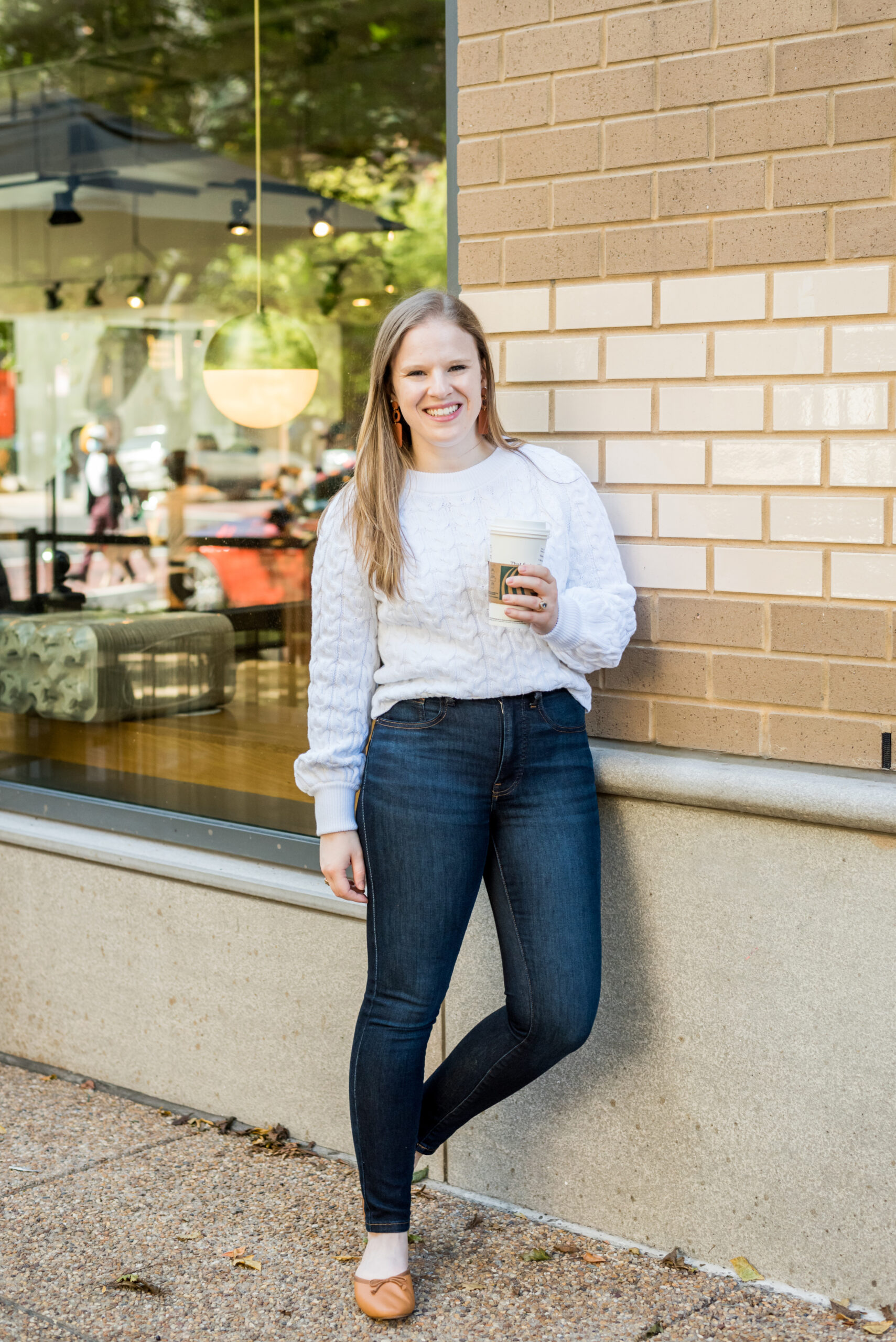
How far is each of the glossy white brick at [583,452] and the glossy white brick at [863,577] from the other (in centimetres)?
56

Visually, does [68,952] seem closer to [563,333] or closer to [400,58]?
[563,333]

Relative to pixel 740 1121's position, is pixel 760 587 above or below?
above

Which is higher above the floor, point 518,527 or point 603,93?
point 603,93

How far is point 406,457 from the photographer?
2.75m

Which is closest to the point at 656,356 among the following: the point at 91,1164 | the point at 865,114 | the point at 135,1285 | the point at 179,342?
the point at 865,114

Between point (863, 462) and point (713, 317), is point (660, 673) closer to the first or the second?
point (863, 462)

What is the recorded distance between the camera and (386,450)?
269 centimetres

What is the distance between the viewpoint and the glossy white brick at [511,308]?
303 cm

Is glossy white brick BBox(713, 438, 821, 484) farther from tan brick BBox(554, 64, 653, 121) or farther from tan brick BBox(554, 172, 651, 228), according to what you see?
tan brick BBox(554, 64, 653, 121)

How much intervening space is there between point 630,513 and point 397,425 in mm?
549

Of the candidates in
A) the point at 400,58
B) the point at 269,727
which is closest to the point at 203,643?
the point at 269,727

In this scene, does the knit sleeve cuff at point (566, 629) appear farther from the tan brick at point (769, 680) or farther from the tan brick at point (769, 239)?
the tan brick at point (769, 239)

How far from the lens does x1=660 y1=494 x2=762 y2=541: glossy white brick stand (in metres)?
2.79

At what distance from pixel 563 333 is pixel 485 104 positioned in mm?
554
